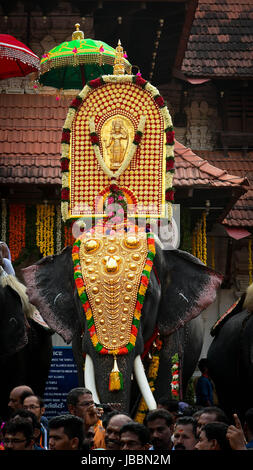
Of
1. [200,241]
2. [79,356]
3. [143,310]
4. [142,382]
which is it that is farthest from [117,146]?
[200,241]

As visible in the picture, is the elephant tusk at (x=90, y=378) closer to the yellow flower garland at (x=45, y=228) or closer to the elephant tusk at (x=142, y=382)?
the elephant tusk at (x=142, y=382)

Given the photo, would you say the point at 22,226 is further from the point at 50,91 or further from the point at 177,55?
the point at 177,55

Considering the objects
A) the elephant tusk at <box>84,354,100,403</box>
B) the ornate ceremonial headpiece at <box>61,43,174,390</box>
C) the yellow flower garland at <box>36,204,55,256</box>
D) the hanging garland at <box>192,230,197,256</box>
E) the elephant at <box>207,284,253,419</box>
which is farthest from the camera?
the hanging garland at <box>192,230,197,256</box>

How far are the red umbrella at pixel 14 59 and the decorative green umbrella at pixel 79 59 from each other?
0.86 ft

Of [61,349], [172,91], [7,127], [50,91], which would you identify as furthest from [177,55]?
[61,349]

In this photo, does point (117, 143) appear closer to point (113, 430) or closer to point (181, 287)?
point (181, 287)

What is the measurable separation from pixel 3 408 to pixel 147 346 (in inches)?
68.4

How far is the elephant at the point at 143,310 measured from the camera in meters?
8.42

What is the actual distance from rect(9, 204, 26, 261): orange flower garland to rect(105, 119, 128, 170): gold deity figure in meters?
6.28

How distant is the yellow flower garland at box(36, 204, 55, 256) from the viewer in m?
15.8

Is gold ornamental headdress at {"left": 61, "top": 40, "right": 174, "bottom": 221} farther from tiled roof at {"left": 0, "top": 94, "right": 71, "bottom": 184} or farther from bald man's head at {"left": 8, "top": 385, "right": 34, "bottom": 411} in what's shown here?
tiled roof at {"left": 0, "top": 94, "right": 71, "bottom": 184}

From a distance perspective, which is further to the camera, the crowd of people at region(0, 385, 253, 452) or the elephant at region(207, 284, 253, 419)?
the elephant at region(207, 284, 253, 419)

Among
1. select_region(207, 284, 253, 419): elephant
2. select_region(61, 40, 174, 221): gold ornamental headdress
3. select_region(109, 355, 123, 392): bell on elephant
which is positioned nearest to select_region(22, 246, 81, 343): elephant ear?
select_region(61, 40, 174, 221): gold ornamental headdress

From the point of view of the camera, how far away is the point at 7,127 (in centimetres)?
1620
